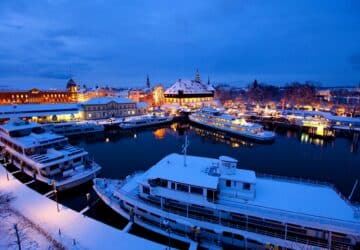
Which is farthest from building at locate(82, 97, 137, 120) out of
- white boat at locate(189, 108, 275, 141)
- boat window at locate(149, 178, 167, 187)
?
boat window at locate(149, 178, 167, 187)

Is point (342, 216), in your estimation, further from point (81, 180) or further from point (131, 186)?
point (81, 180)

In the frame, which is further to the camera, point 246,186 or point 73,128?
point 73,128

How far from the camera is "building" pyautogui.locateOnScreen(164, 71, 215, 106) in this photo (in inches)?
4330

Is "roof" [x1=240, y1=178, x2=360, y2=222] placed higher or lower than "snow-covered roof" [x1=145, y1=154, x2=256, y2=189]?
lower

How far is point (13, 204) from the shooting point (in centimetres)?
2038

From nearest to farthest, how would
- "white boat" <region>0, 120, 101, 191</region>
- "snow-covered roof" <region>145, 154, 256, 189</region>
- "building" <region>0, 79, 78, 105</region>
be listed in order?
"snow-covered roof" <region>145, 154, 256, 189</region>
"white boat" <region>0, 120, 101, 191</region>
"building" <region>0, 79, 78, 105</region>

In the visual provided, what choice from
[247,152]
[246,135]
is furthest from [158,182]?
[246,135]

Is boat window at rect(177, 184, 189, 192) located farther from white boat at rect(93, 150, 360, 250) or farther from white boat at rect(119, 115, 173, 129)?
white boat at rect(119, 115, 173, 129)

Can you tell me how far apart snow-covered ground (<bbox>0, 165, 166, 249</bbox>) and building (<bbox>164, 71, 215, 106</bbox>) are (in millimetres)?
89602

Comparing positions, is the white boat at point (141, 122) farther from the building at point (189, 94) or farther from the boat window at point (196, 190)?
the boat window at point (196, 190)

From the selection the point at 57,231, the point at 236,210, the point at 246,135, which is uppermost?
the point at 236,210

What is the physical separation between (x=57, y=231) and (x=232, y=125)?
4807cm

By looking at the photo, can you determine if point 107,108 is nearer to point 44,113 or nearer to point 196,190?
point 44,113

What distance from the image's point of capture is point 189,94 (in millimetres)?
115938
